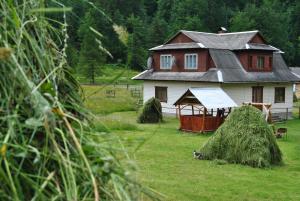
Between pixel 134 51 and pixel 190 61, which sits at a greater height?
pixel 190 61

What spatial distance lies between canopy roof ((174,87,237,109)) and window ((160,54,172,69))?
282 inches

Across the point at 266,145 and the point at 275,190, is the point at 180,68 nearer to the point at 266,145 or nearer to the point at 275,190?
the point at 266,145

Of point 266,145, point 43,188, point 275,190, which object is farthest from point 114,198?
point 266,145

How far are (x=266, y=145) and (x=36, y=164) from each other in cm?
1482

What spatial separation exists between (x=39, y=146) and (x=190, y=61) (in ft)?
99.2

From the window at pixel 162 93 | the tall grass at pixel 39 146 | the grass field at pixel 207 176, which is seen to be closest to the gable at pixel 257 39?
the window at pixel 162 93

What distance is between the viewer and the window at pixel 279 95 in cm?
3350

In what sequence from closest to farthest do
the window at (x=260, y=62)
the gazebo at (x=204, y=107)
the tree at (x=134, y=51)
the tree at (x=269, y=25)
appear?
the tree at (x=134, y=51) → the gazebo at (x=204, y=107) → the window at (x=260, y=62) → the tree at (x=269, y=25)

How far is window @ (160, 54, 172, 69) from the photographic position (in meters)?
32.8

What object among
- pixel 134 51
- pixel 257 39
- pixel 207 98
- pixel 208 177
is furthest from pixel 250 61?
pixel 134 51

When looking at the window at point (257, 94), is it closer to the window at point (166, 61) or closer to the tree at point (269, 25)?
the window at point (166, 61)

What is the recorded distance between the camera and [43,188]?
1466 millimetres

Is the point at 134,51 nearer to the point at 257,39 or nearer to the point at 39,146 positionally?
the point at 39,146

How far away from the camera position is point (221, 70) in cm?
2984
